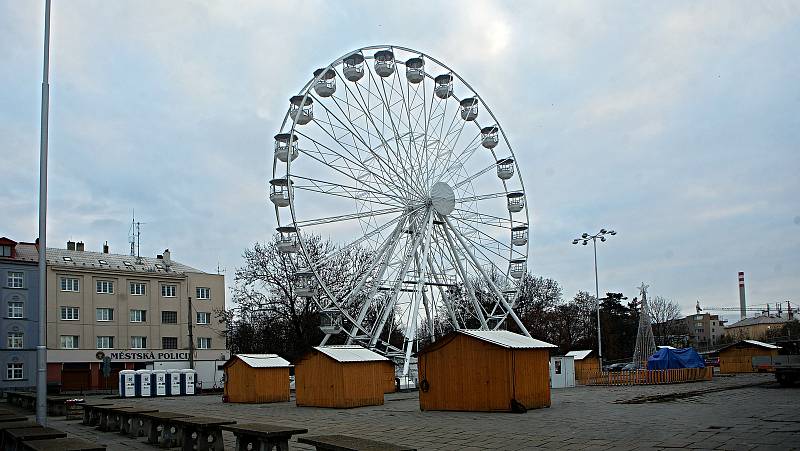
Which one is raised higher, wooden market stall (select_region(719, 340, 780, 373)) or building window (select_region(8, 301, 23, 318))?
building window (select_region(8, 301, 23, 318))

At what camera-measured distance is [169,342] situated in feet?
208

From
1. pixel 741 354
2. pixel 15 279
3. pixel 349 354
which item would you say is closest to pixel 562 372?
pixel 349 354

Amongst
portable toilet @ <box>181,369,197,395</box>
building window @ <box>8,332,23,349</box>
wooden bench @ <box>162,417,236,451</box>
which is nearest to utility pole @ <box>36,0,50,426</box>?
wooden bench @ <box>162,417,236,451</box>

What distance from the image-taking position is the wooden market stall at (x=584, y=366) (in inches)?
1649

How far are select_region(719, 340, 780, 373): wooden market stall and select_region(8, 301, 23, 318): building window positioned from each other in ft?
164

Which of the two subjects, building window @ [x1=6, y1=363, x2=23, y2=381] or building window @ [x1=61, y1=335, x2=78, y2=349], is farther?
building window @ [x1=61, y1=335, x2=78, y2=349]

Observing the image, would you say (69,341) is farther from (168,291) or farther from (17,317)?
(168,291)

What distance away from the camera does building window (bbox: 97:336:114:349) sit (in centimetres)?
5946

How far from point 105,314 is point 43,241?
47.0 metres

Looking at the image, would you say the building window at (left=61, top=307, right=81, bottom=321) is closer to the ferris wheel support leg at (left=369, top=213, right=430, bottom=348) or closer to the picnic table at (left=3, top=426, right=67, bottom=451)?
the ferris wheel support leg at (left=369, top=213, right=430, bottom=348)

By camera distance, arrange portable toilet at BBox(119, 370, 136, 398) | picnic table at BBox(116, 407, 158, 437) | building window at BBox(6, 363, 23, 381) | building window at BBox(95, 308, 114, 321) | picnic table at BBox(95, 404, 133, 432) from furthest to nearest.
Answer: building window at BBox(95, 308, 114, 321) → building window at BBox(6, 363, 23, 381) → portable toilet at BBox(119, 370, 136, 398) → picnic table at BBox(95, 404, 133, 432) → picnic table at BBox(116, 407, 158, 437)

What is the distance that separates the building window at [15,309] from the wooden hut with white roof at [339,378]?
1428 inches

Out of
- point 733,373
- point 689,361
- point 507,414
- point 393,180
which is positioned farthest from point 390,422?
point 733,373

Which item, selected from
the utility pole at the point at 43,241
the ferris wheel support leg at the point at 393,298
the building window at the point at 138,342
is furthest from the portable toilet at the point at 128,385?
the utility pole at the point at 43,241
